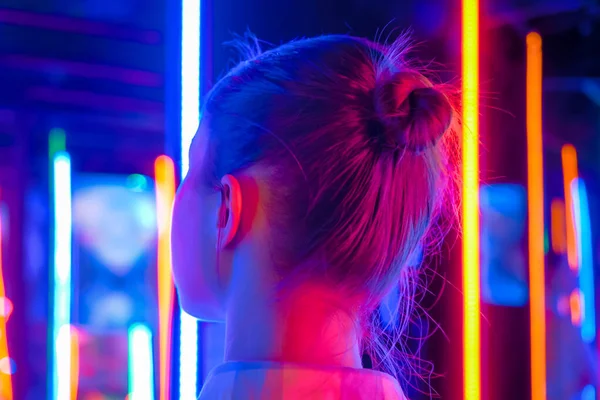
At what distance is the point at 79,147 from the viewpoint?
10.6 ft

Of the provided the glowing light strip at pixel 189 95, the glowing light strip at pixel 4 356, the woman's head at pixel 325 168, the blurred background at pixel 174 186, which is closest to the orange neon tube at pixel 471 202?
the blurred background at pixel 174 186

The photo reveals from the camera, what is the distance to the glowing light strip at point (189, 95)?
0.86m

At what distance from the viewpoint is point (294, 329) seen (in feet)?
1.90

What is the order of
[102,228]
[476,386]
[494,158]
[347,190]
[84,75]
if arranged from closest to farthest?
1. [347,190]
2. [476,386]
3. [494,158]
4. [84,75]
5. [102,228]

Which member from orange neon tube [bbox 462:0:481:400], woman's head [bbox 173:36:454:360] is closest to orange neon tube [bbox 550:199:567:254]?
orange neon tube [bbox 462:0:481:400]

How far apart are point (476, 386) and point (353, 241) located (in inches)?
A: 15.6

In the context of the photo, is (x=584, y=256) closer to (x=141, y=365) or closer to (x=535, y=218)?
(x=535, y=218)

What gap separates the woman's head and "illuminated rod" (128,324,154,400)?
7.27 ft

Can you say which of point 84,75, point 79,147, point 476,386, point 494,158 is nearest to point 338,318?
point 476,386

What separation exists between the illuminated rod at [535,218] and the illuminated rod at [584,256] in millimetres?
1596

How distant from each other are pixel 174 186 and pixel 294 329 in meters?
0.40

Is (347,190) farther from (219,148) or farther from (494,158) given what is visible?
(494,158)

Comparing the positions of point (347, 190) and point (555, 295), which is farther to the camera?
point (555, 295)

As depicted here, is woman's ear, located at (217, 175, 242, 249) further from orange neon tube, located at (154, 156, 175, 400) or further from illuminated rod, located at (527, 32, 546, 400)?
orange neon tube, located at (154, 156, 175, 400)
